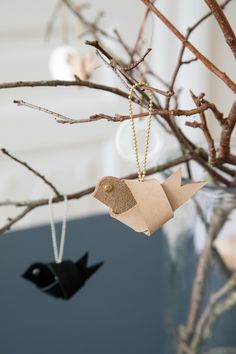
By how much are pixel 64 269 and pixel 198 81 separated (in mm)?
787

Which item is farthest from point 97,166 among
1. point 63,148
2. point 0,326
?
point 0,326

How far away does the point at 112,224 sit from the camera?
827 millimetres

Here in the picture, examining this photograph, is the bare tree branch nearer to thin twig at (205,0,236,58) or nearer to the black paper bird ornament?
the black paper bird ornament

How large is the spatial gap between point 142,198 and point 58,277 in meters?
0.14

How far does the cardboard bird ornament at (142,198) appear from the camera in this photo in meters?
0.32

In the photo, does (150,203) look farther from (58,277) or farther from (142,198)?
(58,277)

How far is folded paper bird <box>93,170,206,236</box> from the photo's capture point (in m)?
0.32

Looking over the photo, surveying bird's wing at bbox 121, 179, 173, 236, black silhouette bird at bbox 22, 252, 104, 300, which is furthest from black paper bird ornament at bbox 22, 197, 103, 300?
bird's wing at bbox 121, 179, 173, 236

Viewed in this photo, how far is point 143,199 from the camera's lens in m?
0.32

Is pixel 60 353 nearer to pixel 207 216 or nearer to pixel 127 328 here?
pixel 127 328

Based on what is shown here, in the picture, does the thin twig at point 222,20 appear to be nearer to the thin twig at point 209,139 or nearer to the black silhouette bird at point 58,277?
the thin twig at point 209,139

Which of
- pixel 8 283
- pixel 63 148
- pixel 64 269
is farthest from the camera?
pixel 63 148

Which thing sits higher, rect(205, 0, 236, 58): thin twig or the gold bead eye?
rect(205, 0, 236, 58): thin twig

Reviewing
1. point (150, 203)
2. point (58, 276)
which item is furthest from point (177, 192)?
point (58, 276)
